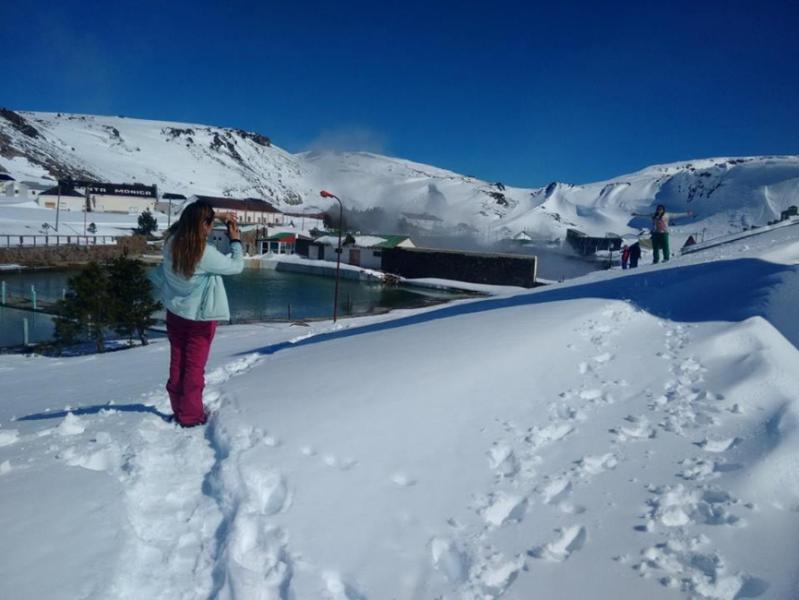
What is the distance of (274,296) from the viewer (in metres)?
31.8

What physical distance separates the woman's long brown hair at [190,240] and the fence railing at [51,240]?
4970 cm

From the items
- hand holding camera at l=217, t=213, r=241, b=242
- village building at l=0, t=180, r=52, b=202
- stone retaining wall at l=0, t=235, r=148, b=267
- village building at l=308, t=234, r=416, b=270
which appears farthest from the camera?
village building at l=0, t=180, r=52, b=202

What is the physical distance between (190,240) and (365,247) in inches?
1864

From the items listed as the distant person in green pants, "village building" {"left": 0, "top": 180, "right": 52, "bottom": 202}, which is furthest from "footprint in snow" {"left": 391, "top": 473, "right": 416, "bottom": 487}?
"village building" {"left": 0, "top": 180, "right": 52, "bottom": 202}

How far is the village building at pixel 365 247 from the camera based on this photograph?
1944 inches

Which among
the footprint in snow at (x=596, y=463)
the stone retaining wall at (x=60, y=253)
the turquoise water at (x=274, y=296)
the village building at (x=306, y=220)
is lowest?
the turquoise water at (x=274, y=296)

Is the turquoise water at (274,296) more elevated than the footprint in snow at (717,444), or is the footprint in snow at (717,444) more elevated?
the footprint in snow at (717,444)

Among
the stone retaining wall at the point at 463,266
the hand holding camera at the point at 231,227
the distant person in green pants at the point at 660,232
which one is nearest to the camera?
the hand holding camera at the point at 231,227

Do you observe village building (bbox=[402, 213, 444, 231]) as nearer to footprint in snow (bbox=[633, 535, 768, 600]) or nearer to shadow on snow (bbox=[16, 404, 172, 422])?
shadow on snow (bbox=[16, 404, 172, 422])

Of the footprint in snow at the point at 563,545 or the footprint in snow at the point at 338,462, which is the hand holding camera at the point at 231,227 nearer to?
the footprint in snow at the point at 338,462

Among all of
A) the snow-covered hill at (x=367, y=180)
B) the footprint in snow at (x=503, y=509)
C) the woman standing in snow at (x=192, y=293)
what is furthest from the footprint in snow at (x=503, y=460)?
the snow-covered hill at (x=367, y=180)

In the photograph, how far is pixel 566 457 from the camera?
9.44 feet

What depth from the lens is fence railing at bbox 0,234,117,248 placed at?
44.4 m

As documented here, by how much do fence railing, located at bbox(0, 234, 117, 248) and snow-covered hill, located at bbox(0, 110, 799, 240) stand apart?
22043 millimetres
